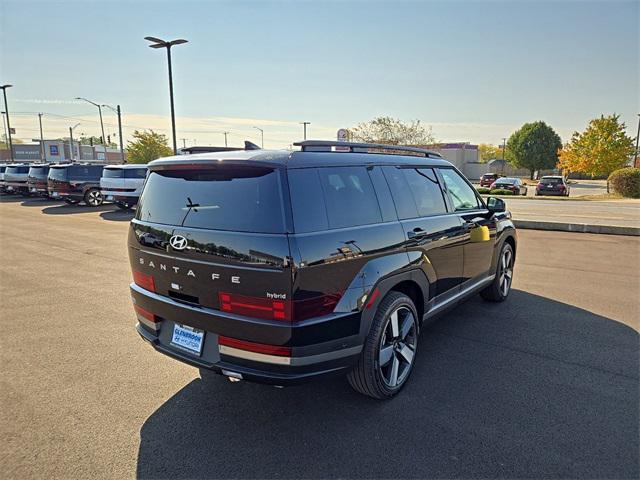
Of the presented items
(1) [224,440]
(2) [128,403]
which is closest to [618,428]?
(1) [224,440]

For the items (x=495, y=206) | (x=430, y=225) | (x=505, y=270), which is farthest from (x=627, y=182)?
(x=430, y=225)

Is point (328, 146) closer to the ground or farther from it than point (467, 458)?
farther from it

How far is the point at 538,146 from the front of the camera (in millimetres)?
62031

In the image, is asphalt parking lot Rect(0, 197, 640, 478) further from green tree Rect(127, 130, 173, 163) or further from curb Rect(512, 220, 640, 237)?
green tree Rect(127, 130, 173, 163)

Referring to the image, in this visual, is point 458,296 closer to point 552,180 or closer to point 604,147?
point 552,180

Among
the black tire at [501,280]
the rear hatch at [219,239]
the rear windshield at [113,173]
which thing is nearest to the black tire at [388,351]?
the rear hatch at [219,239]

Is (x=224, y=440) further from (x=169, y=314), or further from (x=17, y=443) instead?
(x=17, y=443)

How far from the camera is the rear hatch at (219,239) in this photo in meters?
2.45

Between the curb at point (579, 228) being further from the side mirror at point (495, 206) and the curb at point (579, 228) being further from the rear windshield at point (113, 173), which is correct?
the rear windshield at point (113, 173)

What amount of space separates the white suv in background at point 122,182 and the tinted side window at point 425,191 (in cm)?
1426

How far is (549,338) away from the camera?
4.20 metres

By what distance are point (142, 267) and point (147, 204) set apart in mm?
506

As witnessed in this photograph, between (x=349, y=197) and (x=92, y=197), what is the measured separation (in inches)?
731

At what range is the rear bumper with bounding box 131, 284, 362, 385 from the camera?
248 centimetres
